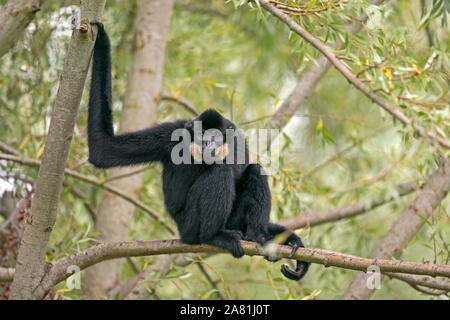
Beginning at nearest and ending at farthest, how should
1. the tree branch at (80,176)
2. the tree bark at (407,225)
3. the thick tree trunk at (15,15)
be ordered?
1. the thick tree trunk at (15,15)
2. the tree branch at (80,176)
3. the tree bark at (407,225)

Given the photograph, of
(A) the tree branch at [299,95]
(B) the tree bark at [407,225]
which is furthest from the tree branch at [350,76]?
(A) the tree branch at [299,95]

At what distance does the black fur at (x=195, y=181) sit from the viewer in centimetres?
461

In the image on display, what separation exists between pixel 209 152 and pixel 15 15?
1.60 meters

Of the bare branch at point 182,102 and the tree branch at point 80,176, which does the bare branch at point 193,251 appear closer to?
the tree branch at point 80,176

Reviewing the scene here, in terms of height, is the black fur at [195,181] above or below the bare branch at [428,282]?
above

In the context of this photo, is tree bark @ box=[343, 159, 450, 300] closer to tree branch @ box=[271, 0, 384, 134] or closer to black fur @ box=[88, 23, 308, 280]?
black fur @ box=[88, 23, 308, 280]

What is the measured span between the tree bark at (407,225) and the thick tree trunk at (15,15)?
3.24m

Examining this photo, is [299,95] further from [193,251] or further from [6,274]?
[6,274]

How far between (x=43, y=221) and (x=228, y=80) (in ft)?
15.9

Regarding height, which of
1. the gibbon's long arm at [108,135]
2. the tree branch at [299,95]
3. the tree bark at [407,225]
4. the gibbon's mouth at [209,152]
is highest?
the tree branch at [299,95]

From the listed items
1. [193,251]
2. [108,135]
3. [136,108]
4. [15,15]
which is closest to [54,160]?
[108,135]

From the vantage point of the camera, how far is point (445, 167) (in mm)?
5797

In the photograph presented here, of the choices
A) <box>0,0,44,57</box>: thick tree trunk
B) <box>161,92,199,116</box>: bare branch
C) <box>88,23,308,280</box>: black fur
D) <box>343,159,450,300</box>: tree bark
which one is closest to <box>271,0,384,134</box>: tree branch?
<box>161,92,199,116</box>: bare branch
